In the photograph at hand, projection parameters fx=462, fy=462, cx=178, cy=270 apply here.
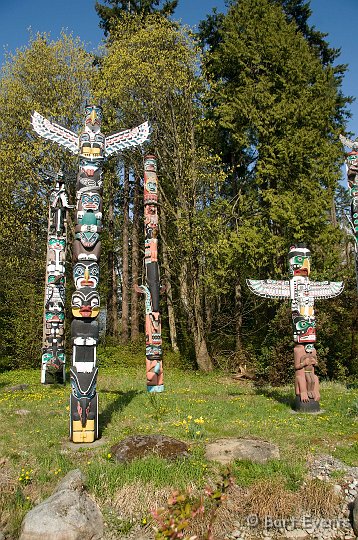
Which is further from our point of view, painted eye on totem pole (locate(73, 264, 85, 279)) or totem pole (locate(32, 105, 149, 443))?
painted eye on totem pole (locate(73, 264, 85, 279))

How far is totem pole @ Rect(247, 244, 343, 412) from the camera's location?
10453mm

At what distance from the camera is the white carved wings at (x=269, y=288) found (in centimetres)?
1060

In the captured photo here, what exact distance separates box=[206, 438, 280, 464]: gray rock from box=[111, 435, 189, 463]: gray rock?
477 millimetres

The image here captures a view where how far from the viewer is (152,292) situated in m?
14.6

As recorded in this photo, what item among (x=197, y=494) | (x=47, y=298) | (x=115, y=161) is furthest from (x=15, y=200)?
(x=197, y=494)

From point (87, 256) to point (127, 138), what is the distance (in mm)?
2989

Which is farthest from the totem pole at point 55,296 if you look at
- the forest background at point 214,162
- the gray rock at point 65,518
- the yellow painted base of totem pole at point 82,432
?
the gray rock at point 65,518

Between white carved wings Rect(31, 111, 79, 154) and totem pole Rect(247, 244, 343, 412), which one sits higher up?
white carved wings Rect(31, 111, 79, 154)

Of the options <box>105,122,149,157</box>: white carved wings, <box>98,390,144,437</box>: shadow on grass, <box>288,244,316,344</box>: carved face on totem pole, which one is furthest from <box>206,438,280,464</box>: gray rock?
<box>105,122,149,157</box>: white carved wings

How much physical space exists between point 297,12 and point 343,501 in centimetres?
2464

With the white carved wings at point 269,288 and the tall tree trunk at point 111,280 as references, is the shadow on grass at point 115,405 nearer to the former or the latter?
the white carved wings at point 269,288

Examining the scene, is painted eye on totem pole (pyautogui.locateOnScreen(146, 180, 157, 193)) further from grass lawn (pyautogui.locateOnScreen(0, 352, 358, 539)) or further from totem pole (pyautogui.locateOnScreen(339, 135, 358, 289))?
grass lawn (pyautogui.locateOnScreen(0, 352, 358, 539))

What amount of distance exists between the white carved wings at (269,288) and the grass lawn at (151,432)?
8.73ft

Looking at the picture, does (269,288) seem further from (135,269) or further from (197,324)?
(135,269)
